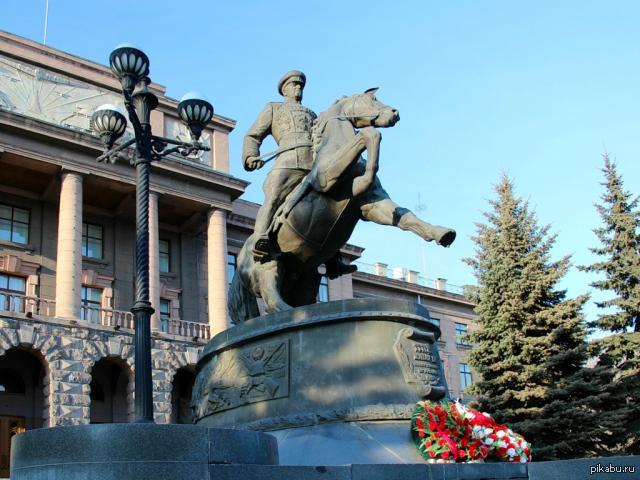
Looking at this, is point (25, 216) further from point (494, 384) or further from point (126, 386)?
point (494, 384)

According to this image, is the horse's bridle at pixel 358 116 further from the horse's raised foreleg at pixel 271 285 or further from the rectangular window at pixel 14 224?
the rectangular window at pixel 14 224

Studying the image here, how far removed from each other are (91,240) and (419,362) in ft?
105

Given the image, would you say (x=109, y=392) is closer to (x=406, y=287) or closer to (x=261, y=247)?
(x=406, y=287)

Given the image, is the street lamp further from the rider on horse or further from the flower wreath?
the flower wreath

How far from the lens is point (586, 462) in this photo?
569cm

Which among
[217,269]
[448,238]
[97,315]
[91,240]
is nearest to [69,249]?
[97,315]

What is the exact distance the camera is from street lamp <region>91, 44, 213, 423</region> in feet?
29.4

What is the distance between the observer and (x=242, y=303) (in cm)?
934

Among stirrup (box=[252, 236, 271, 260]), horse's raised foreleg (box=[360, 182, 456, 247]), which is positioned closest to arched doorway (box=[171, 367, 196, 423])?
stirrup (box=[252, 236, 271, 260])

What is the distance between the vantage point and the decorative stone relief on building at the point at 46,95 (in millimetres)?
33594

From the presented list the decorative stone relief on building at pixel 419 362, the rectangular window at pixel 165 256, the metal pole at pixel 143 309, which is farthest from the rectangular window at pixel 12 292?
the decorative stone relief on building at pixel 419 362

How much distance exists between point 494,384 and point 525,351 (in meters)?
1.45

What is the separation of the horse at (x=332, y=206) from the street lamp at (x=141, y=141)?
1439 millimetres
